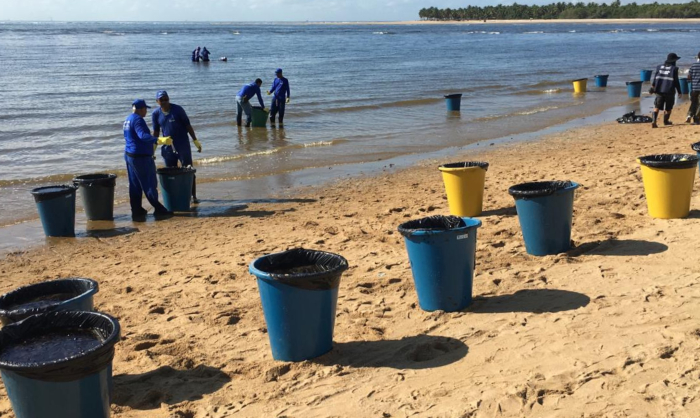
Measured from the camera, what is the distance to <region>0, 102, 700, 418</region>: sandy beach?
181 inches

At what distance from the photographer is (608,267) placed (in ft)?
22.1

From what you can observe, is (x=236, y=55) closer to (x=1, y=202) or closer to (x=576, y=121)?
(x=576, y=121)

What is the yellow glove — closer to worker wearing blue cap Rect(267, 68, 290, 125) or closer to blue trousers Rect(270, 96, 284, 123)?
worker wearing blue cap Rect(267, 68, 290, 125)

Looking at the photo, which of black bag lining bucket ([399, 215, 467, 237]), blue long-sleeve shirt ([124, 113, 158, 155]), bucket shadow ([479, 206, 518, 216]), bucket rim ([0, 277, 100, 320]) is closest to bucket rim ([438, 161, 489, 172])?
bucket shadow ([479, 206, 518, 216])

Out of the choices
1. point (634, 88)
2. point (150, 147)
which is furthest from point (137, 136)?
point (634, 88)

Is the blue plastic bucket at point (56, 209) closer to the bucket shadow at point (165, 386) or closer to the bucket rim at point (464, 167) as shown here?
the bucket rim at point (464, 167)

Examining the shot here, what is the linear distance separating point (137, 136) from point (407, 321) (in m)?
5.58

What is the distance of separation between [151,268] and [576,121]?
49.2 ft

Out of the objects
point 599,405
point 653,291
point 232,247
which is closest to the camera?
point 599,405

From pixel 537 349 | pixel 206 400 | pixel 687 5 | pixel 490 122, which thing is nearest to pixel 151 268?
pixel 206 400

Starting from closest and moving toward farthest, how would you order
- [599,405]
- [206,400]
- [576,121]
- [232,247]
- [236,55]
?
[599,405] → [206,400] → [232,247] → [576,121] → [236,55]

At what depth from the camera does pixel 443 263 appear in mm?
5922

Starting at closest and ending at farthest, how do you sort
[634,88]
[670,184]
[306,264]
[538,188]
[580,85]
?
1. [306,264]
2. [538,188]
3. [670,184]
4. [634,88]
5. [580,85]

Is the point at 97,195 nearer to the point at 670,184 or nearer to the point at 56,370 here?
the point at 56,370
